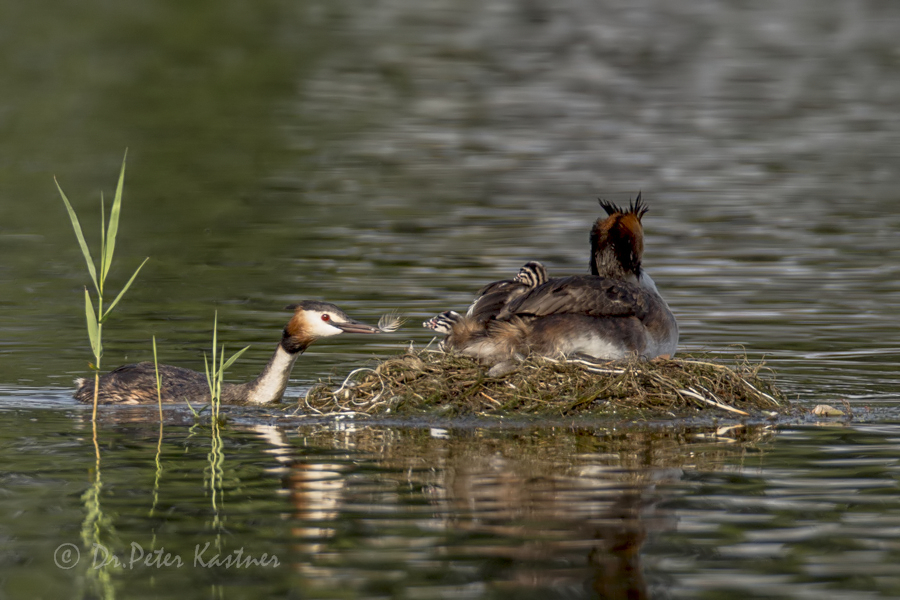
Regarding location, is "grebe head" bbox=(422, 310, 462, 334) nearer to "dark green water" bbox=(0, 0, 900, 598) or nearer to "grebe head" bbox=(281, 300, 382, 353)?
"grebe head" bbox=(281, 300, 382, 353)

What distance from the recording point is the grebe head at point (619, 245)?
1256cm

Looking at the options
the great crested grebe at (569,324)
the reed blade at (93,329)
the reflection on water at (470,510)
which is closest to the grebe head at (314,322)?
the great crested grebe at (569,324)

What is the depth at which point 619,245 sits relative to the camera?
12602mm

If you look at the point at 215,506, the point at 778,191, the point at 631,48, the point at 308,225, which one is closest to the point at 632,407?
the point at 215,506

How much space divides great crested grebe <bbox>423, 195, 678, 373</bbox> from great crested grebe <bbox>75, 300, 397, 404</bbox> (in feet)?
2.29

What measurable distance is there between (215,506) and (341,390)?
284 centimetres

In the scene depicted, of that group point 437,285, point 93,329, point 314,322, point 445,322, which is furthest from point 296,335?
point 437,285

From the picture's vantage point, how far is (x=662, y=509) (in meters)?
8.23

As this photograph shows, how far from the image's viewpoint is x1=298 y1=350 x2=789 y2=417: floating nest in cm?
1072

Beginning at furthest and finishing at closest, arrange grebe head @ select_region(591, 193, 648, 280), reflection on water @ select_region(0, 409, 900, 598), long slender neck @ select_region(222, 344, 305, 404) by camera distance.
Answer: grebe head @ select_region(591, 193, 648, 280) < long slender neck @ select_region(222, 344, 305, 404) < reflection on water @ select_region(0, 409, 900, 598)

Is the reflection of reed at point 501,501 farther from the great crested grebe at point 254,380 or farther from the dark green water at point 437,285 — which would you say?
the great crested grebe at point 254,380

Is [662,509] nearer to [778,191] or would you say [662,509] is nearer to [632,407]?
[632,407]


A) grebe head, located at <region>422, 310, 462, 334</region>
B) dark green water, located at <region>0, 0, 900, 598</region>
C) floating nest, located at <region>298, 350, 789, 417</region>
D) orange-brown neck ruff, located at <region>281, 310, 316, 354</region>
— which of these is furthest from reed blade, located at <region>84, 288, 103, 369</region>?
grebe head, located at <region>422, 310, 462, 334</region>

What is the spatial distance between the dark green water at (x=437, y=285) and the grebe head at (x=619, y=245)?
163cm
